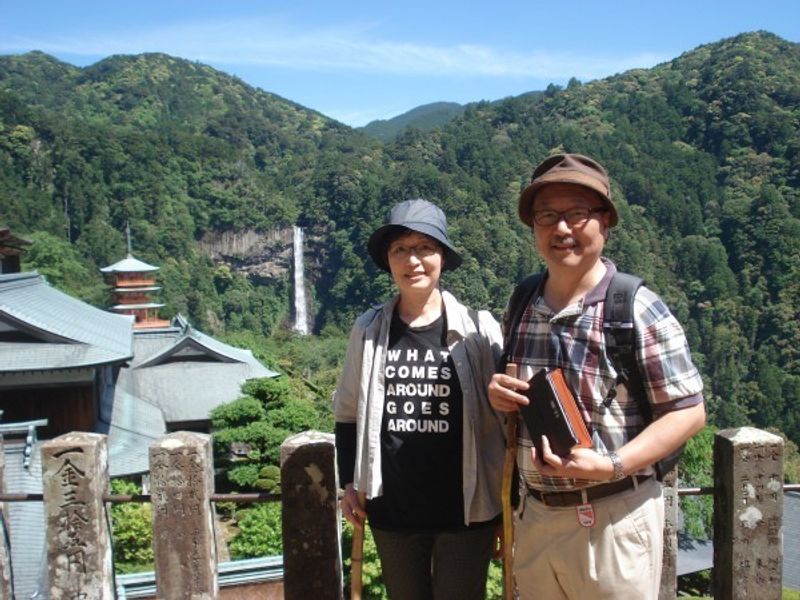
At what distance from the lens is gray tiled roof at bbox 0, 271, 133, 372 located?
10141mm

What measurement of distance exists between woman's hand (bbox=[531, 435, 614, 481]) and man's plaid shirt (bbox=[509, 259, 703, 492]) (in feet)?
0.23

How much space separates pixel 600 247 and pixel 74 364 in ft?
32.0

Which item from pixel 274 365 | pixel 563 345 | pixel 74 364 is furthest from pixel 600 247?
pixel 274 365

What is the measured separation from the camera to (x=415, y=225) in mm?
1936

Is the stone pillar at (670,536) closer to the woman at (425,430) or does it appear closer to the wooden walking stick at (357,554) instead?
the woman at (425,430)

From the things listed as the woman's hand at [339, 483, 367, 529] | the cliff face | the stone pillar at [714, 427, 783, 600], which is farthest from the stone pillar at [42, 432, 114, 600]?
the cliff face

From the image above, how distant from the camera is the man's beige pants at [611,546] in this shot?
1675 millimetres

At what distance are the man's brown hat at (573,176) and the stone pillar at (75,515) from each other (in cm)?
144

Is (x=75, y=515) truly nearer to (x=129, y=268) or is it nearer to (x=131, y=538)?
(x=131, y=538)

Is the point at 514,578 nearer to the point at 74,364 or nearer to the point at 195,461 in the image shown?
the point at 195,461

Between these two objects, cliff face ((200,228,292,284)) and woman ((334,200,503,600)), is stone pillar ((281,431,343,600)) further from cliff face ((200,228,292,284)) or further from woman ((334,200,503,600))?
cliff face ((200,228,292,284))

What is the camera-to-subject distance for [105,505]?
221 centimetres

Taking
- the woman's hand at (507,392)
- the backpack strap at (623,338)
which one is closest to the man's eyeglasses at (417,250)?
the woman's hand at (507,392)

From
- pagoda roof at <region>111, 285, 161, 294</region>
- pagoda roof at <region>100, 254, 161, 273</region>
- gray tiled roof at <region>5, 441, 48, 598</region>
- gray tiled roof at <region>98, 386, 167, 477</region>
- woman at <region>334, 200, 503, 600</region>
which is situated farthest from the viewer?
pagoda roof at <region>111, 285, 161, 294</region>
